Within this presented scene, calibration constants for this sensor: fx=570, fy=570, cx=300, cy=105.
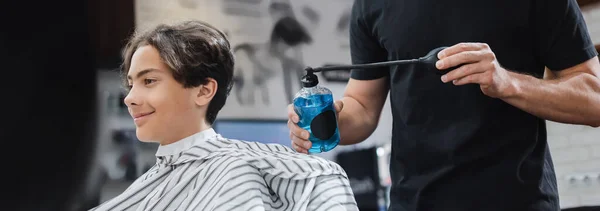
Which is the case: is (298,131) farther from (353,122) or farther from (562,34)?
(562,34)

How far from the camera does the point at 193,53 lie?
124 cm

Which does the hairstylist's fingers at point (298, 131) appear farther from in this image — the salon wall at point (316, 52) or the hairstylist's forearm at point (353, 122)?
the salon wall at point (316, 52)

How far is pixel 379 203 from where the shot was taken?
12.7ft

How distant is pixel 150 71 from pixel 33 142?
180cm

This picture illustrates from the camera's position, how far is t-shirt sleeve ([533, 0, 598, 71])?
44.6 inches

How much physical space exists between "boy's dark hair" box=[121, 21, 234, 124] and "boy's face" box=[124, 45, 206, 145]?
0.8 inches

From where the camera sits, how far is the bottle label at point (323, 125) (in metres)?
1.10

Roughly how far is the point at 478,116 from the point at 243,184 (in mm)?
504

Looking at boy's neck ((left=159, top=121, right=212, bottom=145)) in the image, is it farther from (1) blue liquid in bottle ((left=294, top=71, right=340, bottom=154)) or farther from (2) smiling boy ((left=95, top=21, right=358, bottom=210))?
(1) blue liquid in bottle ((left=294, top=71, right=340, bottom=154))

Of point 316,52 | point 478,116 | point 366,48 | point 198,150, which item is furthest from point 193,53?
point 316,52

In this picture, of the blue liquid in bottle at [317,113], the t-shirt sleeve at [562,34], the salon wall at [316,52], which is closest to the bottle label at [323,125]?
the blue liquid in bottle at [317,113]

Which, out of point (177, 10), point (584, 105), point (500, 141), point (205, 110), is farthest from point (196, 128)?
point (177, 10)

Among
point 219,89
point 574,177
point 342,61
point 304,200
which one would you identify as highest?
point 219,89

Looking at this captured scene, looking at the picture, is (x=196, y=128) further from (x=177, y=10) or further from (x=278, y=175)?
(x=177, y=10)
